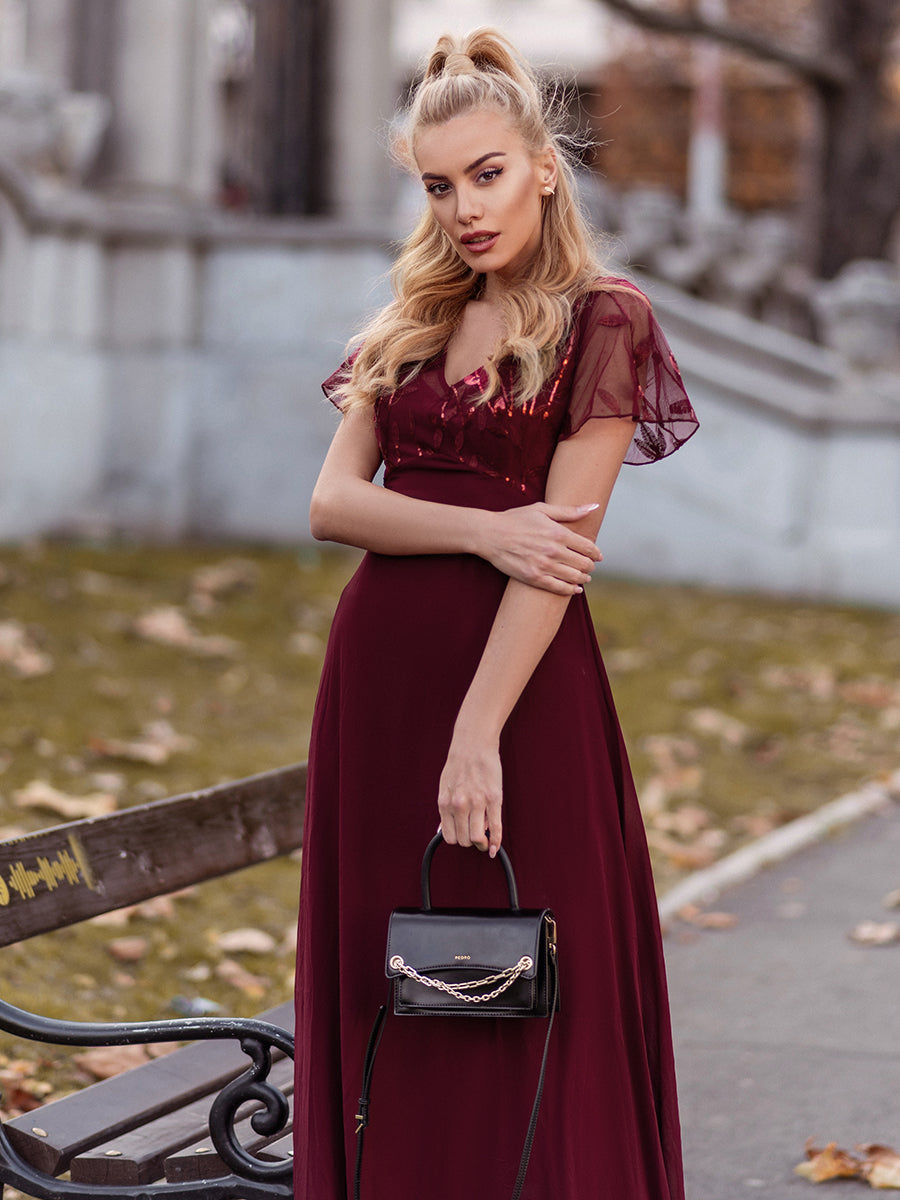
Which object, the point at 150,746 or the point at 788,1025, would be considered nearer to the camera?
the point at 788,1025

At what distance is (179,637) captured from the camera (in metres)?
8.19

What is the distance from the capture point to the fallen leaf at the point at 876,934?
18.1 feet

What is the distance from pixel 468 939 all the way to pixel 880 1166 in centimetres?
174

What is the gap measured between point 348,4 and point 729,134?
32.1 m

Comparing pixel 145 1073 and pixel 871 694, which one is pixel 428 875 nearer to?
pixel 145 1073

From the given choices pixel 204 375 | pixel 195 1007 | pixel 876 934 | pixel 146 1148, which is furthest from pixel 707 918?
pixel 204 375

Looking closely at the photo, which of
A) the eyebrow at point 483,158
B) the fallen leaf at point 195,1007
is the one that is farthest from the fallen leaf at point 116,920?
the eyebrow at point 483,158

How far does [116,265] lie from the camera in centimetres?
1130

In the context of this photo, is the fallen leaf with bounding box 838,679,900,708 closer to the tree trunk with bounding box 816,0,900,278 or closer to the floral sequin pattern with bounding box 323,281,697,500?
the floral sequin pattern with bounding box 323,281,697,500

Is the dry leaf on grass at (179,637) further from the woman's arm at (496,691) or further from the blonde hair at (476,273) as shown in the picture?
the woman's arm at (496,691)

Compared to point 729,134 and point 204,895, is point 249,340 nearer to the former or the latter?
point 204,895

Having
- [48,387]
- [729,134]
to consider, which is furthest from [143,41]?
[729,134]

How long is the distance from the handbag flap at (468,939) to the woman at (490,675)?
125 mm

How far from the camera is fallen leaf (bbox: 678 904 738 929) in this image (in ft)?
18.8
